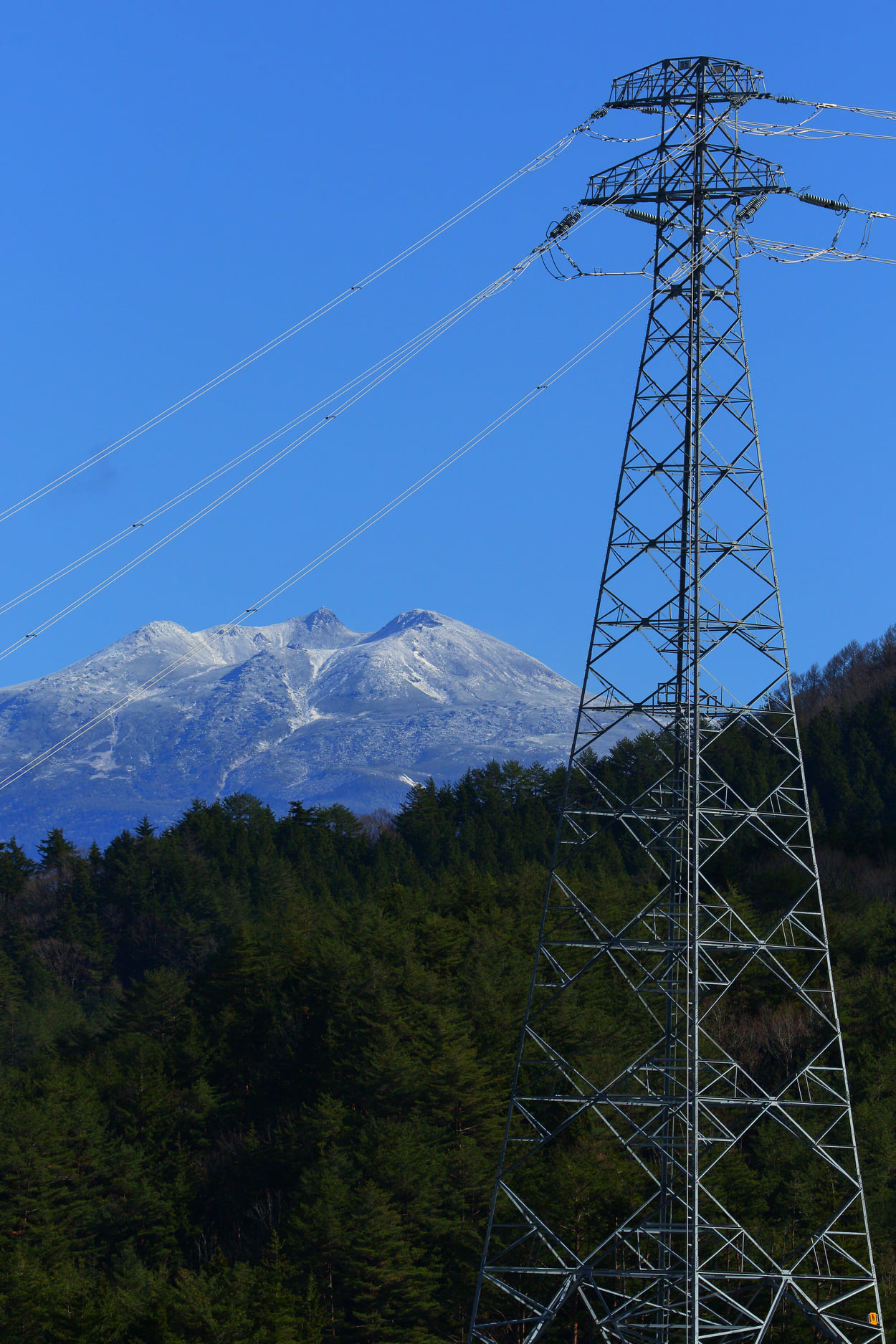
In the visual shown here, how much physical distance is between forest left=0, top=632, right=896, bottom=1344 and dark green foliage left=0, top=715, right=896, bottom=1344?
12 centimetres

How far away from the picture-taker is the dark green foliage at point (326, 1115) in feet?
142

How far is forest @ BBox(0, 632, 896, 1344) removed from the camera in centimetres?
4381

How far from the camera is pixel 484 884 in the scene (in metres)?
83.8

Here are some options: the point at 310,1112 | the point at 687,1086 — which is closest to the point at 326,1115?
the point at 310,1112

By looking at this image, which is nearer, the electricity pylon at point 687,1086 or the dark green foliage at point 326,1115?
the electricity pylon at point 687,1086

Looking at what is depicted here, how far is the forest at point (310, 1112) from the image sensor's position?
144 feet

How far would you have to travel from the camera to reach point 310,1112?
188ft

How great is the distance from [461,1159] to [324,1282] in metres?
5.82

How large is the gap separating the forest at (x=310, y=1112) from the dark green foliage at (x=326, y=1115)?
0.12 m

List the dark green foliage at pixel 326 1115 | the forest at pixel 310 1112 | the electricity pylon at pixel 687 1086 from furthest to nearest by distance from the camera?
the forest at pixel 310 1112 < the dark green foliage at pixel 326 1115 < the electricity pylon at pixel 687 1086

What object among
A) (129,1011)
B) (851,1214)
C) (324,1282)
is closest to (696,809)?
(851,1214)

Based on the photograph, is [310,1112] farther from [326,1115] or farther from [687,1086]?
[687,1086]

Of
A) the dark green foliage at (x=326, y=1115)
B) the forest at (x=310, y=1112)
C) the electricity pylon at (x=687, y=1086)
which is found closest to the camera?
the electricity pylon at (x=687, y=1086)

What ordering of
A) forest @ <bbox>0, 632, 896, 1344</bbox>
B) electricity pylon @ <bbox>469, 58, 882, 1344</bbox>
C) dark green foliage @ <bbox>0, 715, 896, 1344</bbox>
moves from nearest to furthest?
electricity pylon @ <bbox>469, 58, 882, 1344</bbox>
dark green foliage @ <bbox>0, 715, 896, 1344</bbox>
forest @ <bbox>0, 632, 896, 1344</bbox>
